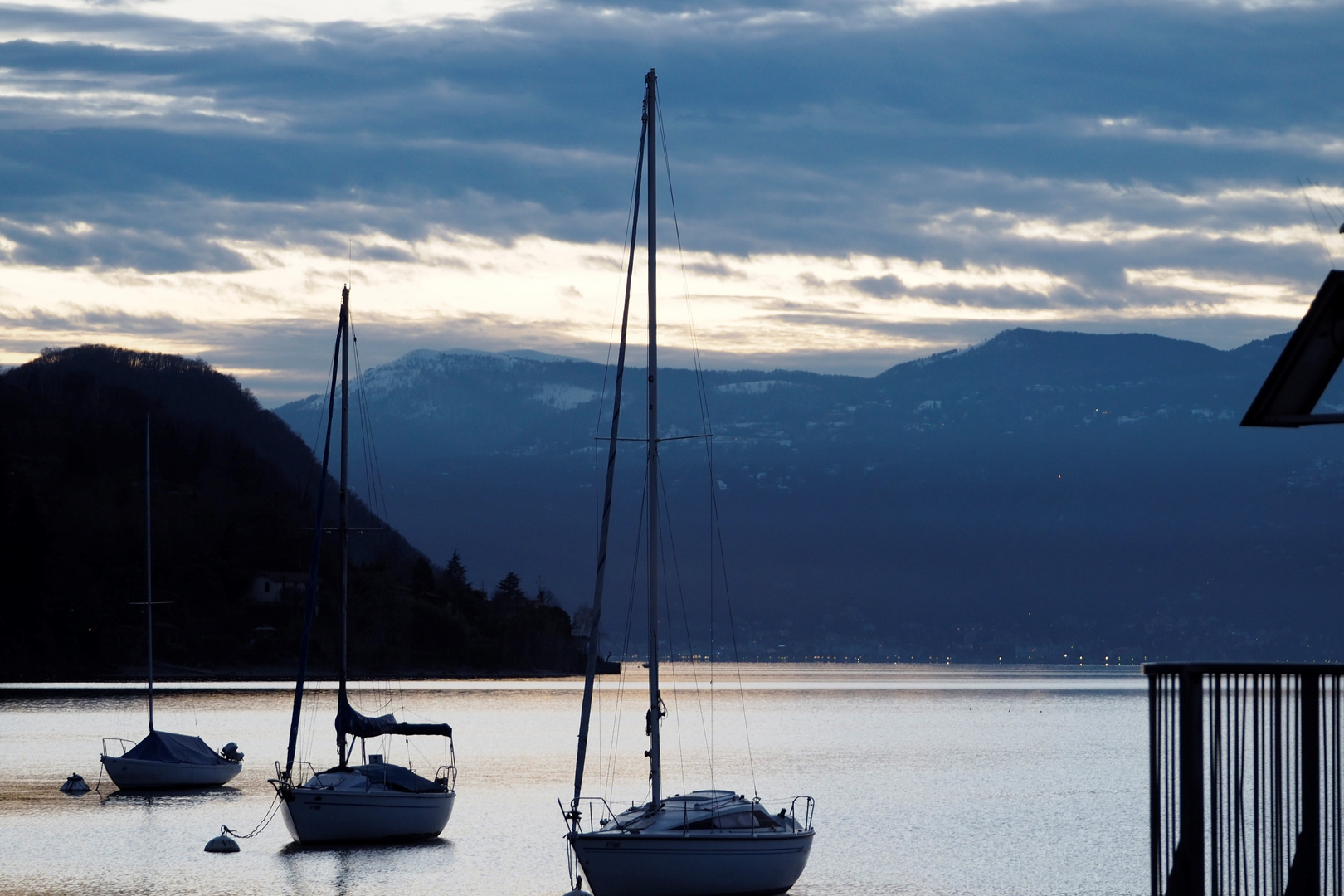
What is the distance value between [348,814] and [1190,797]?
97.5ft

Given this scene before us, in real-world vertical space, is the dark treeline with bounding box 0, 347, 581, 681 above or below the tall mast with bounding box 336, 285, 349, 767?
below

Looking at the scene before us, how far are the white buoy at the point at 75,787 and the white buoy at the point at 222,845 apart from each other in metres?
17.5

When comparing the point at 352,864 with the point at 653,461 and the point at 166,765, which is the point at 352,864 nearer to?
the point at 653,461

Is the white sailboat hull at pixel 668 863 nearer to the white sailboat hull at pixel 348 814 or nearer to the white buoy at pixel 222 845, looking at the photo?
the white sailboat hull at pixel 348 814

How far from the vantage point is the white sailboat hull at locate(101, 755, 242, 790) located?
59625 millimetres

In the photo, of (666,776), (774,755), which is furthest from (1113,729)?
(666,776)

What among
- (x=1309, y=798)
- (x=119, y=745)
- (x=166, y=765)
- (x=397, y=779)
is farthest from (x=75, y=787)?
(x=1309, y=798)

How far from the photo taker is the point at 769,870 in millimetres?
31672

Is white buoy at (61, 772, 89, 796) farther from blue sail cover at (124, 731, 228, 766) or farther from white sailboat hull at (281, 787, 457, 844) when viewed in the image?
white sailboat hull at (281, 787, 457, 844)

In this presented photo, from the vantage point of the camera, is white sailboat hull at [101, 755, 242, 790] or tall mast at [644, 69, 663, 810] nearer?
tall mast at [644, 69, 663, 810]

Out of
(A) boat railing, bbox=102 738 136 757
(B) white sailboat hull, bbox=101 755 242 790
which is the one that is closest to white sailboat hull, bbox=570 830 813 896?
(B) white sailboat hull, bbox=101 755 242 790

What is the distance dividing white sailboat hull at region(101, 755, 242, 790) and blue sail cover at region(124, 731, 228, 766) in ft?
0.34

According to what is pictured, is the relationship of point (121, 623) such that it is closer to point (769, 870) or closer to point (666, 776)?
point (666, 776)

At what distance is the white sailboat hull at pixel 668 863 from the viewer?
30.0 m
